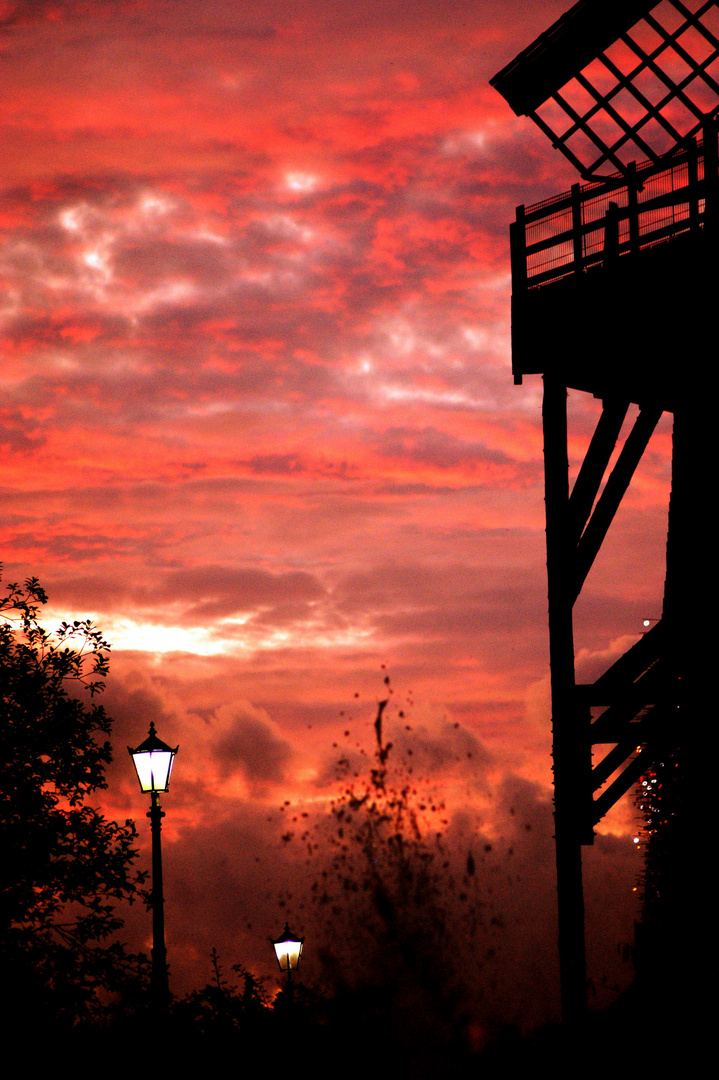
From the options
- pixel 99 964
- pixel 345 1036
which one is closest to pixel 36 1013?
pixel 99 964

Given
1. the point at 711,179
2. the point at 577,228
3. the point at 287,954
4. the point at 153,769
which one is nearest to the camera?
the point at 711,179

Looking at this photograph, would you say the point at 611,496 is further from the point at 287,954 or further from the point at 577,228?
the point at 287,954

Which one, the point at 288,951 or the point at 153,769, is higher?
the point at 153,769

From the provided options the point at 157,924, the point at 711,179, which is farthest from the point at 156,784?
the point at 711,179

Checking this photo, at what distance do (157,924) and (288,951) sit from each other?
808cm

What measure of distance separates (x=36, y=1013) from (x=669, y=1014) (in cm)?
990

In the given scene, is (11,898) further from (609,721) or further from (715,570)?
(715,570)

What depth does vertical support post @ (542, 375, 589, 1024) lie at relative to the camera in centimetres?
1392

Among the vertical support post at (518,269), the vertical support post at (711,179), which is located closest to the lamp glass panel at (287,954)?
the vertical support post at (518,269)

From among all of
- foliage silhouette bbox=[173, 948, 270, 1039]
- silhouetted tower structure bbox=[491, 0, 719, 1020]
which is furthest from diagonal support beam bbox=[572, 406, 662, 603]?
foliage silhouette bbox=[173, 948, 270, 1039]

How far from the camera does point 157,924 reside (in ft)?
50.1

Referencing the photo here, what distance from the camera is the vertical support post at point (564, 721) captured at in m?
13.9

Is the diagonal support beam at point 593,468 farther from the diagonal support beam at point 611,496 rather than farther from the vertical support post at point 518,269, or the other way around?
the vertical support post at point 518,269

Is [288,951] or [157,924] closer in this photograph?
[157,924]
